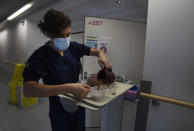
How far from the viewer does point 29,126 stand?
203 cm

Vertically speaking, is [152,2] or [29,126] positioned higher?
[152,2]

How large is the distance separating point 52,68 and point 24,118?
2.13 metres

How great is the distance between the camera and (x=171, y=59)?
1102 millimetres

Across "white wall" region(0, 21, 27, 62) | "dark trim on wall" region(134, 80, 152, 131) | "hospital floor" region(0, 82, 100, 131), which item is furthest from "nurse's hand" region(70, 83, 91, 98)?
"white wall" region(0, 21, 27, 62)

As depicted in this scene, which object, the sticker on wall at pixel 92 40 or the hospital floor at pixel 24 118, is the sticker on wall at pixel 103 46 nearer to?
the sticker on wall at pixel 92 40

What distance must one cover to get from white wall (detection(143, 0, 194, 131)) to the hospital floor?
1.31 m

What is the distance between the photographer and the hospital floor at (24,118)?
199 centimetres

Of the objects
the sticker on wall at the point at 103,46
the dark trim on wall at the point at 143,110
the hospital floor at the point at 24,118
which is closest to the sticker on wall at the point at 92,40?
the sticker on wall at the point at 103,46

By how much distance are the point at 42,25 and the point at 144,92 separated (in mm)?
1099

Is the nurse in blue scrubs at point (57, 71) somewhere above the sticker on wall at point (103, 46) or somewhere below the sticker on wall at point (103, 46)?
below

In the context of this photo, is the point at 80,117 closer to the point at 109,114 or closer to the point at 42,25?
the point at 109,114

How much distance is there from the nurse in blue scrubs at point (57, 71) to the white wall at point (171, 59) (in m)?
0.62

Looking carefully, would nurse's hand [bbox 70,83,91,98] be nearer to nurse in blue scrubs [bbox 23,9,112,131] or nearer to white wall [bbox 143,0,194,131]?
nurse in blue scrubs [bbox 23,9,112,131]

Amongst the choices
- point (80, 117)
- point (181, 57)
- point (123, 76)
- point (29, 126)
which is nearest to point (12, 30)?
point (29, 126)
